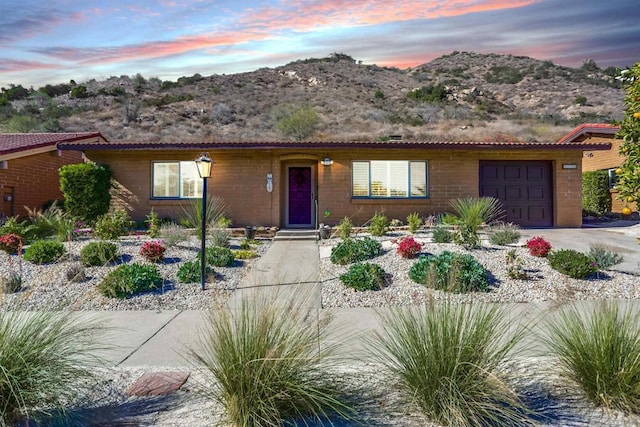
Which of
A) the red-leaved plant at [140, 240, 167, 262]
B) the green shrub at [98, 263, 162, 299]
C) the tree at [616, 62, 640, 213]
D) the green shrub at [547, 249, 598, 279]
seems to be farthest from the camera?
the red-leaved plant at [140, 240, 167, 262]

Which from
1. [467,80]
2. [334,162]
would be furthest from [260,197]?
[467,80]

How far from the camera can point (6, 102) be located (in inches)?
1499

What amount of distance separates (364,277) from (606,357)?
495 centimetres

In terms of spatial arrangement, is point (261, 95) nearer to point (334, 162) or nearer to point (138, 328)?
point (334, 162)

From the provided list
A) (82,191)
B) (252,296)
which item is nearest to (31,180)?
(82,191)

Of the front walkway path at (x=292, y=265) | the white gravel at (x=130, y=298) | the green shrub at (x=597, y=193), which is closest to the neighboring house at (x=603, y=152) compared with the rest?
the green shrub at (x=597, y=193)

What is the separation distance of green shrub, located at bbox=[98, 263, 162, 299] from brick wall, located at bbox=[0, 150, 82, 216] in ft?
34.4

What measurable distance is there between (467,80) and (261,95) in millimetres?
24904

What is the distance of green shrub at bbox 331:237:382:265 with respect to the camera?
9.62 metres

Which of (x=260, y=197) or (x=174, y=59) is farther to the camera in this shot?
(x=174, y=59)

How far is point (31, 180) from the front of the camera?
55.3 ft

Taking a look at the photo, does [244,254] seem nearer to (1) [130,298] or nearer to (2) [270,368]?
(1) [130,298]

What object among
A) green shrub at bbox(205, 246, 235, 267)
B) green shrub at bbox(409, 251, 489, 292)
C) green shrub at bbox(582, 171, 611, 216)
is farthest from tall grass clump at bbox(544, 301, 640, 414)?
green shrub at bbox(582, 171, 611, 216)

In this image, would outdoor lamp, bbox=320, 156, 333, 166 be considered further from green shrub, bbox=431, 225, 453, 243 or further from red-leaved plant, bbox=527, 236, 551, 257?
red-leaved plant, bbox=527, 236, 551, 257
